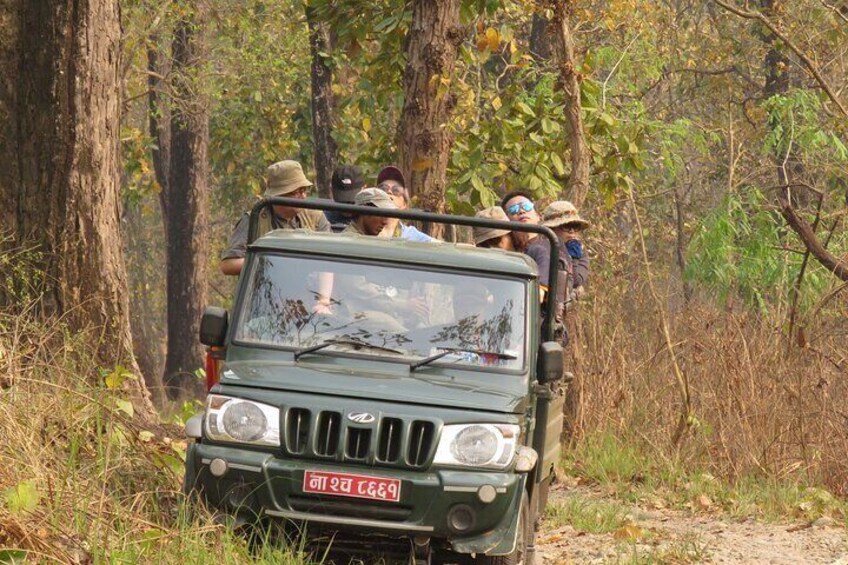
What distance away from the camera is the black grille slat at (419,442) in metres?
6.73

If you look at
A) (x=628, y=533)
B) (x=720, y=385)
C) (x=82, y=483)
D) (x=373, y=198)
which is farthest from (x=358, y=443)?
(x=720, y=385)

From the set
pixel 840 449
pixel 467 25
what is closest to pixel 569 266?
pixel 840 449

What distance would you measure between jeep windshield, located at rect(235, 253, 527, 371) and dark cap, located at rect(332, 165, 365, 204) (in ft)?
9.92

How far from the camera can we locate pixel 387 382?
6988mm

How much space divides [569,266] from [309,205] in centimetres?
311

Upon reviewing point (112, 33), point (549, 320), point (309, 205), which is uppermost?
point (112, 33)

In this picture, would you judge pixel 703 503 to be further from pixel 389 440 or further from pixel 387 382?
pixel 389 440

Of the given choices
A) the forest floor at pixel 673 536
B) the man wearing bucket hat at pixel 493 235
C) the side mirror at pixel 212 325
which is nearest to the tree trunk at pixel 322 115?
the forest floor at pixel 673 536

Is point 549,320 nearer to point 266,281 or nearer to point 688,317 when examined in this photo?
point 266,281

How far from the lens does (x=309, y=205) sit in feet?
24.7

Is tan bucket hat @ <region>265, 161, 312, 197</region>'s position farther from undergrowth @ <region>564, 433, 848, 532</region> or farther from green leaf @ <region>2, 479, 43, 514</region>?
green leaf @ <region>2, 479, 43, 514</region>

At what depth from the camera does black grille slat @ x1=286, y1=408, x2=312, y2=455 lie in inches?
266

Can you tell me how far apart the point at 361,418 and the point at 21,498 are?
1.42 m

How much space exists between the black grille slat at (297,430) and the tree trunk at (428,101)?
5.88m
